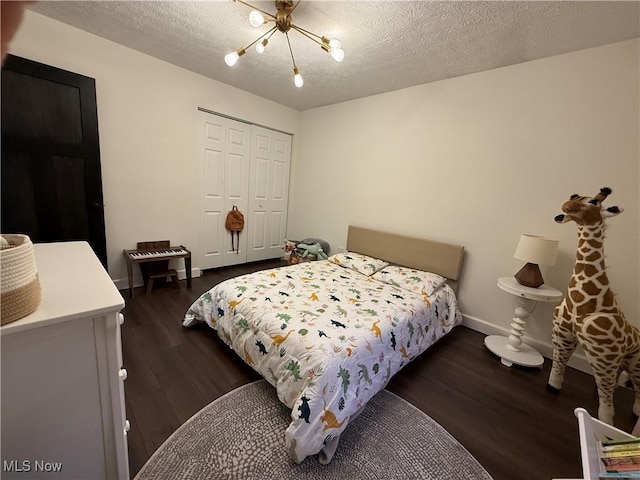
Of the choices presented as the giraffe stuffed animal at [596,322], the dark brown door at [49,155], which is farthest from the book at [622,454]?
the dark brown door at [49,155]

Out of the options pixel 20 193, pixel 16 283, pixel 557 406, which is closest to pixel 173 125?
pixel 20 193

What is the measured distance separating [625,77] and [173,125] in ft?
13.3

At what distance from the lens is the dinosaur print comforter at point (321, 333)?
1321 mm

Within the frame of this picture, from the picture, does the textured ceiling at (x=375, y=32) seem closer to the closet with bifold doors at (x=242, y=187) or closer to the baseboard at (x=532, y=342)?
the closet with bifold doors at (x=242, y=187)

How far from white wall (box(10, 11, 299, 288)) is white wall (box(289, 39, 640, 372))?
6.32 feet

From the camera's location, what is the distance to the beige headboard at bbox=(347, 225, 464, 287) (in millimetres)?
2688

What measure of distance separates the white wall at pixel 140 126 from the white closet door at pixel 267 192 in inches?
24.6

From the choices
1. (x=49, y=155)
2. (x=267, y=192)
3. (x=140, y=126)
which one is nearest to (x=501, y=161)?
(x=267, y=192)

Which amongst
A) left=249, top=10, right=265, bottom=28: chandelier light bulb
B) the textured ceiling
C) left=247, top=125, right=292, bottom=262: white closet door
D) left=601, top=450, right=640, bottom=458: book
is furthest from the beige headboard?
left=249, top=10, right=265, bottom=28: chandelier light bulb

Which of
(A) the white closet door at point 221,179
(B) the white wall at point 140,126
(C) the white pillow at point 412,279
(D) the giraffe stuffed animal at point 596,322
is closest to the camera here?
(D) the giraffe stuffed animal at point 596,322

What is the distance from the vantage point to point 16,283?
69 cm

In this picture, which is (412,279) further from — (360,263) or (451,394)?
(451,394)

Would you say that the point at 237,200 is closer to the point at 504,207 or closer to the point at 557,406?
the point at 504,207

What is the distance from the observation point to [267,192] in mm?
4176
